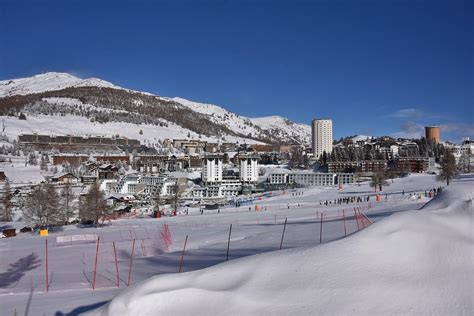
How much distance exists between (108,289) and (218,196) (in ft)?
208

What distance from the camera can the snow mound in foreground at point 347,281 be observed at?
3.87 meters

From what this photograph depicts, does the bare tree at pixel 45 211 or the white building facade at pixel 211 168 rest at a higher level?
the white building facade at pixel 211 168

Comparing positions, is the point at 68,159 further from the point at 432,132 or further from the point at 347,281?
the point at 432,132

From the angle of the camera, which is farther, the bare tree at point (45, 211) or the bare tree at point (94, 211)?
the bare tree at point (45, 211)

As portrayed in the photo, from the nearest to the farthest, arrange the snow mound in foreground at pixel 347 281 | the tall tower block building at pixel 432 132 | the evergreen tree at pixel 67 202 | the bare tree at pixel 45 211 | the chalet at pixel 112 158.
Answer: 1. the snow mound in foreground at pixel 347 281
2. the bare tree at pixel 45 211
3. the evergreen tree at pixel 67 202
4. the chalet at pixel 112 158
5. the tall tower block building at pixel 432 132

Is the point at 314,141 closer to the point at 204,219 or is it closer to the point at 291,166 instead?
the point at 291,166

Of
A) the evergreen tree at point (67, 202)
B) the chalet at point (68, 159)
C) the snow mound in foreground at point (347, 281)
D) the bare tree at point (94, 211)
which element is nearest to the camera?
the snow mound in foreground at point (347, 281)

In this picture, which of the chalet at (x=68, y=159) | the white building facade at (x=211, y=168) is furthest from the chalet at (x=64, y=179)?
the white building facade at (x=211, y=168)

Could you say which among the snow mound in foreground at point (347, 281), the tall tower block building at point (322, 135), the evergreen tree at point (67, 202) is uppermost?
the tall tower block building at point (322, 135)

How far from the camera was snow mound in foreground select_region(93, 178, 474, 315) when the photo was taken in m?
3.87

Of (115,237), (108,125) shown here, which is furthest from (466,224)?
(108,125)

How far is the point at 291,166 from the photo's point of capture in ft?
352

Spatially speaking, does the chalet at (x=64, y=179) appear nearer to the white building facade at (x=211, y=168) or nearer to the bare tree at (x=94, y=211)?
the white building facade at (x=211, y=168)

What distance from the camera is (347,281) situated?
4160 millimetres
